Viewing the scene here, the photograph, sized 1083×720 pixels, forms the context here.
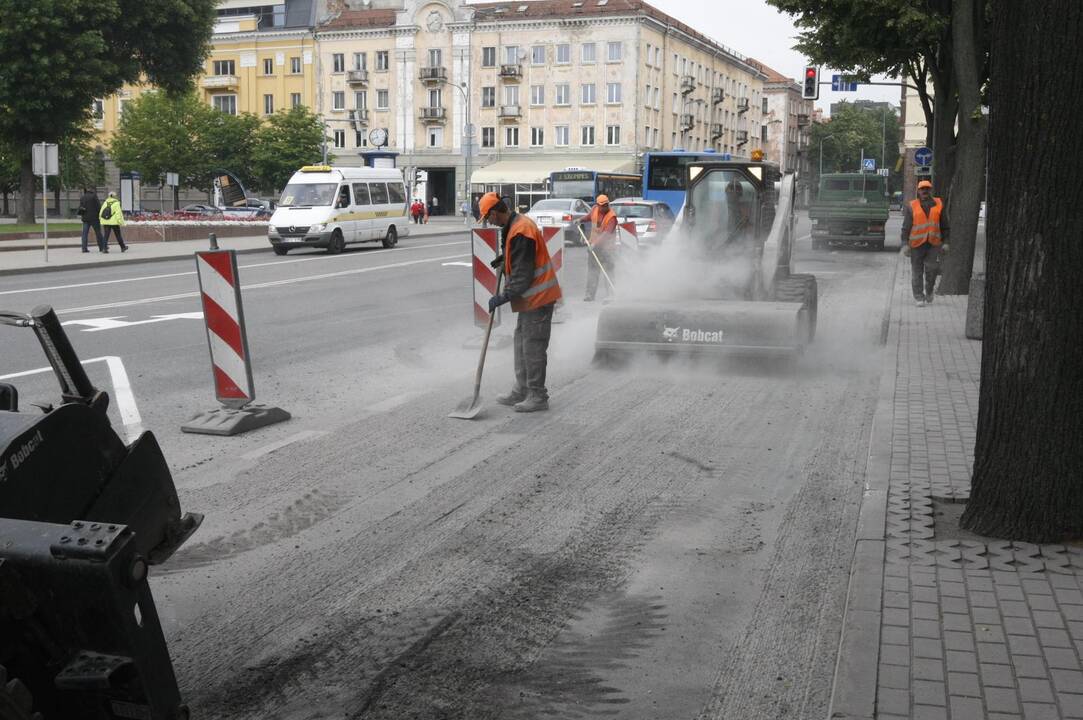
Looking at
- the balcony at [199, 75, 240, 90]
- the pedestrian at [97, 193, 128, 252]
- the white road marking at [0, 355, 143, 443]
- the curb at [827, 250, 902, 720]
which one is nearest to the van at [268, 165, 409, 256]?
the pedestrian at [97, 193, 128, 252]

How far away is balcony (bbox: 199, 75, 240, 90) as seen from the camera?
9056 centimetres

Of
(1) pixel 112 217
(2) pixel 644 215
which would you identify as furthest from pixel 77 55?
(2) pixel 644 215

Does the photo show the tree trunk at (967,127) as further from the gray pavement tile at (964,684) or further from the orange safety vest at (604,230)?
the gray pavement tile at (964,684)

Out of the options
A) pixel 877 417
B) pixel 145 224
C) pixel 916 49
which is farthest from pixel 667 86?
pixel 877 417

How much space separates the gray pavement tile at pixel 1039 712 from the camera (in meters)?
3.68

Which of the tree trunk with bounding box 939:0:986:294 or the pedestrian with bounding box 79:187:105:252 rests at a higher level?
the tree trunk with bounding box 939:0:986:294

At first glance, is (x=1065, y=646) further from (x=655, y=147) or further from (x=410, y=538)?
(x=655, y=147)

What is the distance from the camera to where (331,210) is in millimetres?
30938

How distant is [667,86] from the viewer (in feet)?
278

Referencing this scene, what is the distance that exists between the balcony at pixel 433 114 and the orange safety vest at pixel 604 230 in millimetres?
67578

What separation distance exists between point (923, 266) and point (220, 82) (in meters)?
81.7

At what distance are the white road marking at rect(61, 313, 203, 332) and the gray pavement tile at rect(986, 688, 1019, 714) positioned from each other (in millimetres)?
12236

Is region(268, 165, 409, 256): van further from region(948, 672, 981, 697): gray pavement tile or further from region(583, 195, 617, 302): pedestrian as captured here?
region(948, 672, 981, 697): gray pavement tile

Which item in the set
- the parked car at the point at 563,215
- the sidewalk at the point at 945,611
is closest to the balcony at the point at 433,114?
the parked car at the point at 563,215
